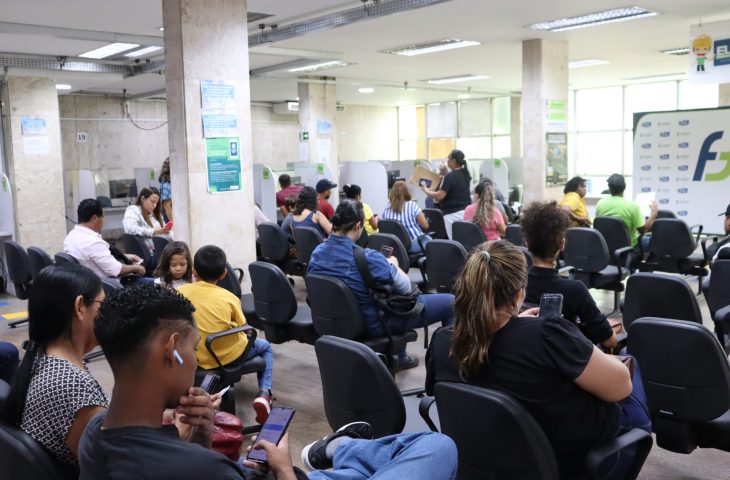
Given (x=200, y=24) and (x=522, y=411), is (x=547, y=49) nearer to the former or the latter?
(x=200, y=24)

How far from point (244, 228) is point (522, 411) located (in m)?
3.97

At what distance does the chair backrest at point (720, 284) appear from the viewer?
403cm

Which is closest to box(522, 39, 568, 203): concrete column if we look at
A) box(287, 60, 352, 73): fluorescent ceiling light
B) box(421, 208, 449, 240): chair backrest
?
box(421, 208, 449, 240): chair backrest

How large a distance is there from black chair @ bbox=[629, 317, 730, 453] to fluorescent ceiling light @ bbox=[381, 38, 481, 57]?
7.16 m

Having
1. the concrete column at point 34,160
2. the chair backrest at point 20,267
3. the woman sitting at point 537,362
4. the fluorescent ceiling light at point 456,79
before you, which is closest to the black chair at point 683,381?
the woman sitting at point 537,362

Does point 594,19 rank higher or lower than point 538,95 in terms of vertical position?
higher

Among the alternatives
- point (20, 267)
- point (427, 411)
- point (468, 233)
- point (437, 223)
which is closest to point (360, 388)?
point (427, 411)

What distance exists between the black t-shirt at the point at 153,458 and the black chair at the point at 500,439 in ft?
2.56

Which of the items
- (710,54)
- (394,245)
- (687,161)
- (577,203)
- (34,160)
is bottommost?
(394,245)

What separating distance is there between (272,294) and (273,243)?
3065mm

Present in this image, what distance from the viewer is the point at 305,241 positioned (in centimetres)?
657

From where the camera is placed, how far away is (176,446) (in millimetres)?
1276

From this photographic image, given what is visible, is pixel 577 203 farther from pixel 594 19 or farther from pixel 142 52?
pixel 142 52

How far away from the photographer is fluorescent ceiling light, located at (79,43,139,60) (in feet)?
28.1
